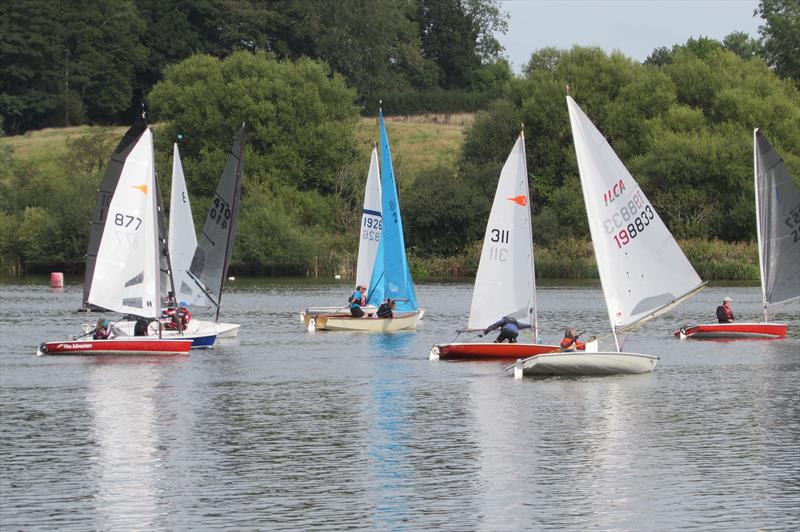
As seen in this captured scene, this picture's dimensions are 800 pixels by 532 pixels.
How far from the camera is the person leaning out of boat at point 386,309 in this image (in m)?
50.8

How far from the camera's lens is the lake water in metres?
22.0

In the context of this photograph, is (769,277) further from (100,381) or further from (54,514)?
(54,514)

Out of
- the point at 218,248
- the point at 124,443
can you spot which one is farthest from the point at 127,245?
the point at 124,443

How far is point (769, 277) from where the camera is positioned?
49.9m

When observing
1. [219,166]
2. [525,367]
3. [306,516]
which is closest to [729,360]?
[525,367]

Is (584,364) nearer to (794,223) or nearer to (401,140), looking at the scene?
(794,223)

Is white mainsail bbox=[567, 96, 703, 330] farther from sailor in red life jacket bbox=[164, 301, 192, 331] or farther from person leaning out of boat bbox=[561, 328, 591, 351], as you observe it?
sailor in red life jacket bbox=[164, 301, 192, 331]

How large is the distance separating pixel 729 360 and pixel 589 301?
Result: 24.7 m

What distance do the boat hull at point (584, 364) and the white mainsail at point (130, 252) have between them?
37.4ft

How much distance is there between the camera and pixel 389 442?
92.8 feet

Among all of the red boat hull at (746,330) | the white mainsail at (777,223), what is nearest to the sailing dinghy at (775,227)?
the white mainsail at (777,223)

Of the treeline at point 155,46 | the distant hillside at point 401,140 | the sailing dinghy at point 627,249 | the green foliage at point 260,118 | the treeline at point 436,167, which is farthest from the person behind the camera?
the treeline at point 155,46

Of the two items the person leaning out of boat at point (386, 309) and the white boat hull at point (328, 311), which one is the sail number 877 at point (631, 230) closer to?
the person leaning out of boat at point (386, 309)

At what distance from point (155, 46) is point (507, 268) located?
363 ft
